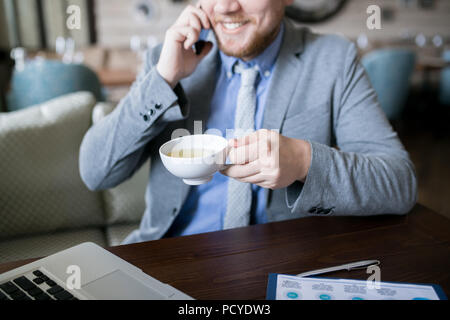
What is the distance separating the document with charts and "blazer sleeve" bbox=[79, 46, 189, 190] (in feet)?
1.62

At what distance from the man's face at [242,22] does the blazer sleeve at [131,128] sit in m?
0.19

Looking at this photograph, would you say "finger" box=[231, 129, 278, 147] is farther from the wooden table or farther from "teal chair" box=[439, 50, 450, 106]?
"teal chair" box=[439, 50, 450, 106]

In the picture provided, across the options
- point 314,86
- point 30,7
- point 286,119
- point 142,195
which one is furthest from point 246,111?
point 30,7

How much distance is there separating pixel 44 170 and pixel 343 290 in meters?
1.17

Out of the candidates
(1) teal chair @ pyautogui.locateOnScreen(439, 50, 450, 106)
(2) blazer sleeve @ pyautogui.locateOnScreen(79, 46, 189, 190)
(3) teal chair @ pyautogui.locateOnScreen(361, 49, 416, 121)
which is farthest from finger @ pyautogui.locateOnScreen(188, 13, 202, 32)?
(1) teal chair @ pyautogui.locateOnScreen(439, 50, 450, 106)

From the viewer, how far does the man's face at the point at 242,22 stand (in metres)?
1.03

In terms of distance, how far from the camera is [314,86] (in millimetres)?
1108

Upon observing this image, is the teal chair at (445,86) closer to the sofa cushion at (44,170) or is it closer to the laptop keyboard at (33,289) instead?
the sofa cushion at (44,170)

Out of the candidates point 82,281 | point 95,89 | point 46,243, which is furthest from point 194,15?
point 95,89

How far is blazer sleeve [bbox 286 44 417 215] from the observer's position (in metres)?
0.84

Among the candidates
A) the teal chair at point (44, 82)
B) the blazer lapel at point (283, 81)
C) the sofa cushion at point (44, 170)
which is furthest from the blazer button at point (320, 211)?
the teal chair at point (44, 82)

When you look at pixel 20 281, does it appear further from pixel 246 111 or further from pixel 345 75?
pixel 345 75

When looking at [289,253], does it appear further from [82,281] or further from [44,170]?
[44,170]

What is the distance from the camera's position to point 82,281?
63cm
